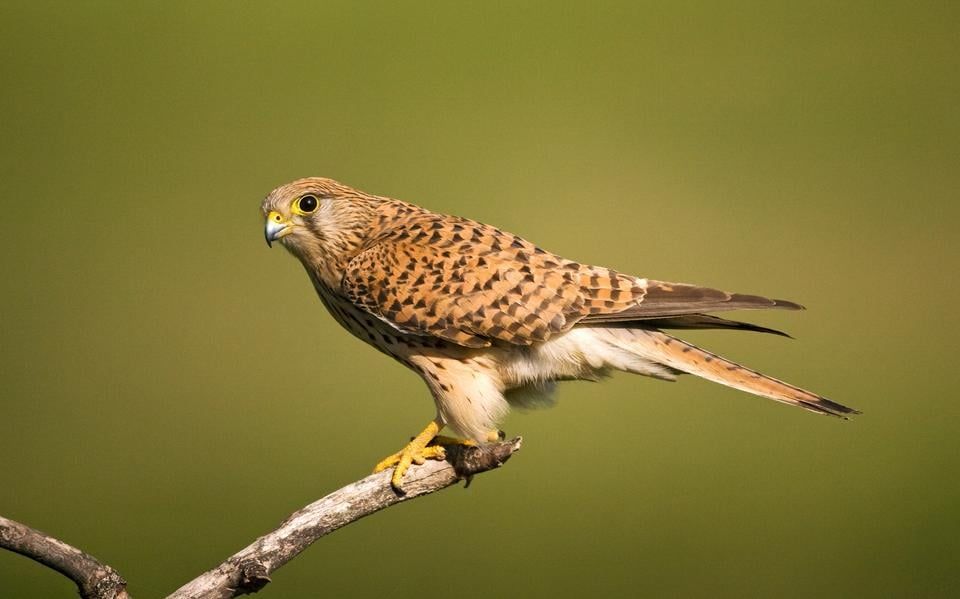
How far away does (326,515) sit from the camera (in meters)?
2.35

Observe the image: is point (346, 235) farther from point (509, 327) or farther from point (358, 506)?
point (358, 506)

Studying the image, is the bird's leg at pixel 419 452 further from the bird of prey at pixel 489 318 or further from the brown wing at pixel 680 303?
the brown wing at pixel 680 303

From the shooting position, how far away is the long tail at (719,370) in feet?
7.99

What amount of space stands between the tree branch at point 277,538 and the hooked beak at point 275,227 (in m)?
0.76

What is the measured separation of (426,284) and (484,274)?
16 cm

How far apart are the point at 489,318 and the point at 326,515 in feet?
2.20

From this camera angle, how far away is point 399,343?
283 centimetres

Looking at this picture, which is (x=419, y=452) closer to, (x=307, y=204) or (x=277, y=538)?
(x=277, y=538)

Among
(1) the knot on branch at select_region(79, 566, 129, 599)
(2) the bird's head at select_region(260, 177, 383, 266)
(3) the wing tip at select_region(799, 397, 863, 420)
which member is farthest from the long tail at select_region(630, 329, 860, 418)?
(1) the knot on branch at select_region(79, 566, 129, 599)

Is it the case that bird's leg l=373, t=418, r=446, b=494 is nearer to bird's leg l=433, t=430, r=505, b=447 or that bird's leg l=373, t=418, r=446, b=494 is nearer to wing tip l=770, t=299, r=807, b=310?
bird's leg l=433, t=430, r=505, b=447

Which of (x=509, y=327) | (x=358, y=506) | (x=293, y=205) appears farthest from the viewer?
(x=293, y=205)

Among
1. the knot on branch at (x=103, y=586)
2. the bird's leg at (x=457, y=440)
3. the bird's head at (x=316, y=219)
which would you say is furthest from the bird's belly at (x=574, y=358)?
the knot on branch at (x=103, y=586)

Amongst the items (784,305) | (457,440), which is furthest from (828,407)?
(457,440)

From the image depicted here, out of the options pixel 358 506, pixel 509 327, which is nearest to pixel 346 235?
pixel 509 327
